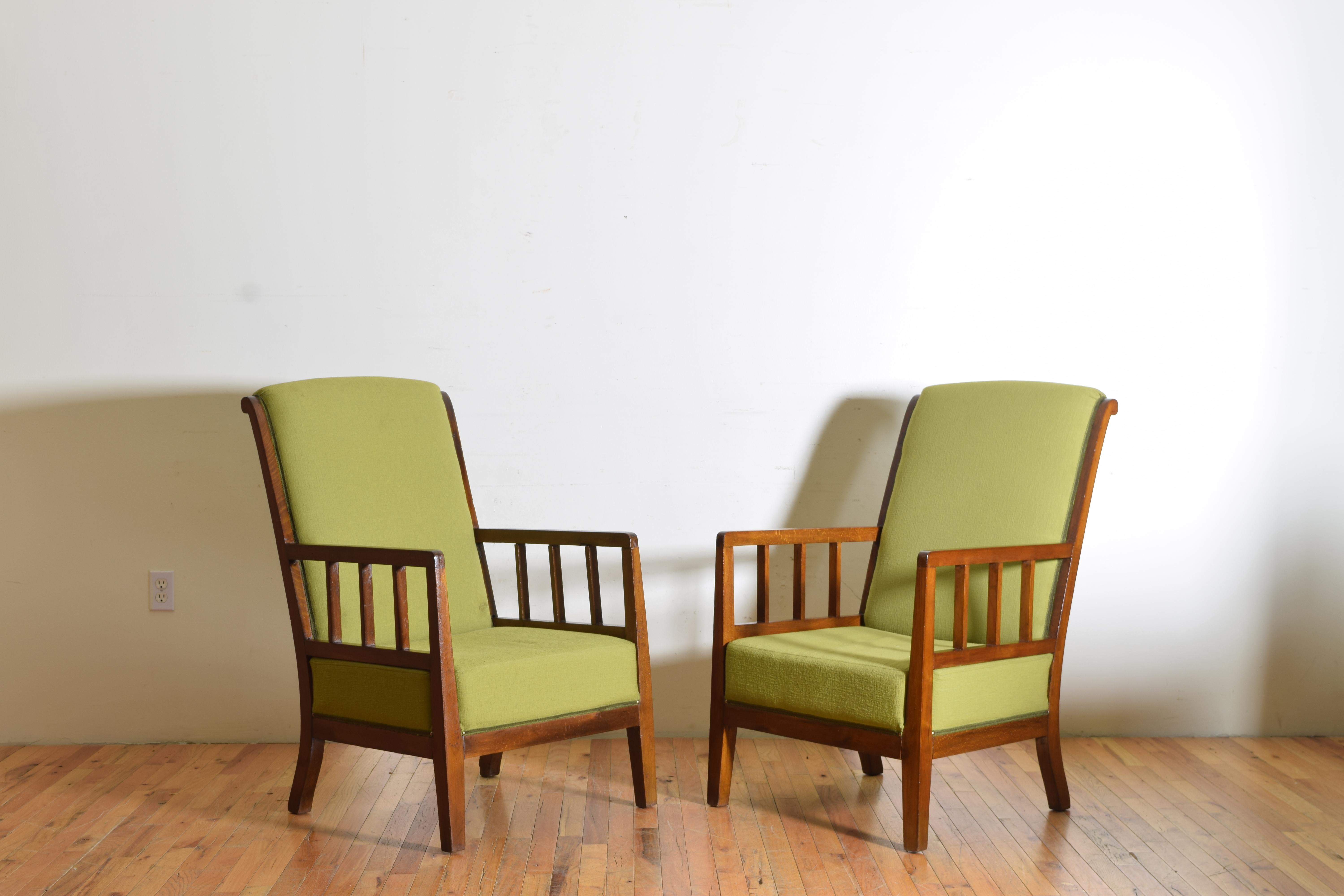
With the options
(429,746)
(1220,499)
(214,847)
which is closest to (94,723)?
(214,847)

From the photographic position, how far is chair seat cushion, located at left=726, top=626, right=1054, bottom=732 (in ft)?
6.71

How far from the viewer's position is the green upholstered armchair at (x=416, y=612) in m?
2.02

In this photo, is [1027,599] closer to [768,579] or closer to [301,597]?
[768,579]

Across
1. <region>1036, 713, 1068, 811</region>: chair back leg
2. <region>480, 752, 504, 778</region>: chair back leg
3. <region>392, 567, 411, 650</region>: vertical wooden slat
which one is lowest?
<region>480, 752, 504, 778</region>: chair back leg

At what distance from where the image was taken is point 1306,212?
2918 mm

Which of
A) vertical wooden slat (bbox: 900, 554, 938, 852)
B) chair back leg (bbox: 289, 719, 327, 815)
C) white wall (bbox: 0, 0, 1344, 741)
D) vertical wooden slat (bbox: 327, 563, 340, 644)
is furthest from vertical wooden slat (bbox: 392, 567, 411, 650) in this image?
vertical wooden slat (bbox: 900, 554, 938, 852)

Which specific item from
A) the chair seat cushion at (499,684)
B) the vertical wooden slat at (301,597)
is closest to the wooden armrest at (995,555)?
the chair seat cushion at (499,684)

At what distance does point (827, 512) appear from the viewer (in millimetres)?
2932

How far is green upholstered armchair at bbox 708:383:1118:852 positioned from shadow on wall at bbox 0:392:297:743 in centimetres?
137

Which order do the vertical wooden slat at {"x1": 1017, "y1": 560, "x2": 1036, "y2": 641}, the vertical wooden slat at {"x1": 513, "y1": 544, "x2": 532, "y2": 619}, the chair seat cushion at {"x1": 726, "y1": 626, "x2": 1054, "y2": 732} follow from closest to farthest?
the chair seat cushion at {"x1": 726, "y1": 626, "x2": 1054, "y2": 732}
the vertical wooden slat at {"x1": 1017, "y1": 560, "x2": 1036, "y2": 641}
the vertical wooden slat at {"x1": 513, "y1": 544, "x2": 532, "y2": 619}

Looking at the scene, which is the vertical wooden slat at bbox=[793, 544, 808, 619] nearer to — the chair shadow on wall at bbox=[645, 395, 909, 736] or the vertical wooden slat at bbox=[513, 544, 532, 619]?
the chair shadow on wall at bbox=[645, 395, 909, 736]

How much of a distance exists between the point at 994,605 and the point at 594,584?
0.87 metres

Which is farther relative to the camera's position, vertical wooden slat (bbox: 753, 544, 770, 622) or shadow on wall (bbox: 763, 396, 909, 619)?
shadow on wall (bbox: 763, 396, 909, 619)

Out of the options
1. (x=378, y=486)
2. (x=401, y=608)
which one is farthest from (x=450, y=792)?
(x=378, y=486)
